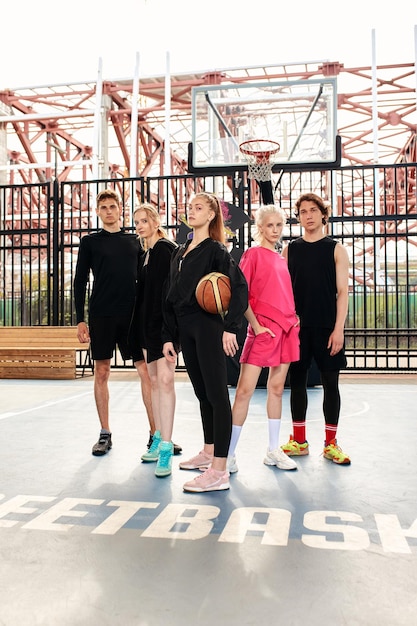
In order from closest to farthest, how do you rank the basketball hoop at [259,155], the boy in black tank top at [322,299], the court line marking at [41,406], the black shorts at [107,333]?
the boy in black tank top at [322,299]
the black shorts at [107,333]
the court line marking at [41,406]
the basketball hoop at [259,155]

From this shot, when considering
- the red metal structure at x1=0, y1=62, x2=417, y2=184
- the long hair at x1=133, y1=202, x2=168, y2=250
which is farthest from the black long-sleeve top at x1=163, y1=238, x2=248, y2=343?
the red metal structure at x1=0, y1=62, x2=417, y2=184

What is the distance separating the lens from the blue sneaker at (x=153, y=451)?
368 centimetres

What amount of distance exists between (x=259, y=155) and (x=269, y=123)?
5.65 feet

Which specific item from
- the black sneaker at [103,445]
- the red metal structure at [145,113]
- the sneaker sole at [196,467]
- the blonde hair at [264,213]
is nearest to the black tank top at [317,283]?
the blonde hair at [264,213]

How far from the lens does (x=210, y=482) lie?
9.77 ft

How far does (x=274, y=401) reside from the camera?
3.60 m

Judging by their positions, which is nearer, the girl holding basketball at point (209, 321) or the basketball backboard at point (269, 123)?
the girl holding basketball at point (209, 321)

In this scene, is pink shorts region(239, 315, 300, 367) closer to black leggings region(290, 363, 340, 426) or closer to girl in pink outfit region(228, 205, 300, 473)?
girl in pink outfit region(228, 205, 300, 473)

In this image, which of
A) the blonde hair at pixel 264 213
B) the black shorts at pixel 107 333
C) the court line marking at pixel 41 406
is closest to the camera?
the blonde hair at pixel 264 213

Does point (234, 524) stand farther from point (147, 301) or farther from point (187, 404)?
point (187, 404)

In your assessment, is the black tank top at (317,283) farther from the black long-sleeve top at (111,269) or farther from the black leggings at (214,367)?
the black long-sleeve top at (111,269)

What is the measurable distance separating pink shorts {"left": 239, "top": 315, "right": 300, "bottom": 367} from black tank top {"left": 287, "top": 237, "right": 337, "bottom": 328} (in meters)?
0.21

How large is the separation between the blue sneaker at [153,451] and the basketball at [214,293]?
1258 mm

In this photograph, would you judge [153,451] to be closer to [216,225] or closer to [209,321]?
[209,321]
